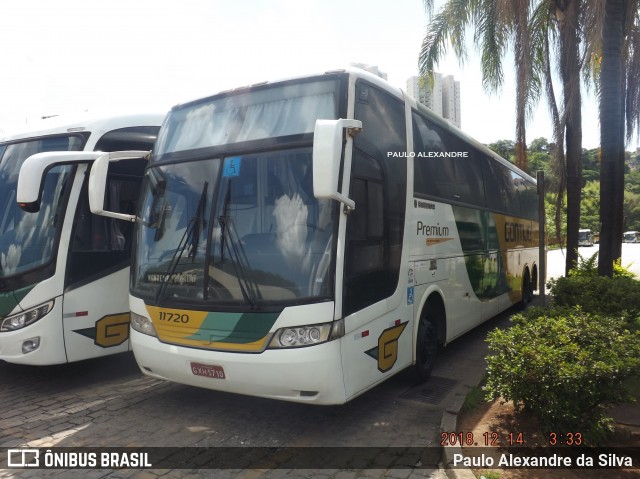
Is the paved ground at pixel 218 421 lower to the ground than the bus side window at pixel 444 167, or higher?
lower

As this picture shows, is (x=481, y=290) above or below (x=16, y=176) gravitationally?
below

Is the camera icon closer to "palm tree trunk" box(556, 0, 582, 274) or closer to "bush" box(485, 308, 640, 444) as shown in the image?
"bush" box(485, 308, 640, 444)

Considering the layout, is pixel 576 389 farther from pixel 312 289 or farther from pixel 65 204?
pixel 65 204

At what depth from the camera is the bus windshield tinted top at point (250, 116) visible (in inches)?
189

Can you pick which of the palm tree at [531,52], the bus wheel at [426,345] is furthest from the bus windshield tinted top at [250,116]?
the palm tree at [531,52]

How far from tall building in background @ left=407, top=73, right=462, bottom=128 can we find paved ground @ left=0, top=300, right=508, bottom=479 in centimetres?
848

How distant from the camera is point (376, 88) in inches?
211

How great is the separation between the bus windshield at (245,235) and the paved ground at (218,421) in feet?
4.28

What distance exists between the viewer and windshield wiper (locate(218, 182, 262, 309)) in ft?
14.8

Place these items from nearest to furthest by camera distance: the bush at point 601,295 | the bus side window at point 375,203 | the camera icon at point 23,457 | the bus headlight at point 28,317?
the camera icon at point 23,457 → the bus side window at point 375,203 → the bus headlight at point 28,317 → the bush at point 601,295

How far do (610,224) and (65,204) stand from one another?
7655mm

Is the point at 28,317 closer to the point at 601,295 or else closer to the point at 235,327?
the point at 235,327

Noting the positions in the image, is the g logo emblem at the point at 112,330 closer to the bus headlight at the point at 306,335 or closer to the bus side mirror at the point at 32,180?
the bus side mirror at the point at 32,180

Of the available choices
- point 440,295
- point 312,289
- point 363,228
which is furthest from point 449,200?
point 312,289
